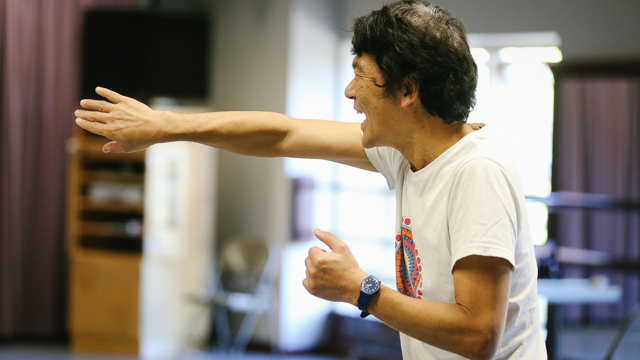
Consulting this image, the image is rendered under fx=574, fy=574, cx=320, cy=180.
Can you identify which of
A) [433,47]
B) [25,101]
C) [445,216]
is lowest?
[445,216]

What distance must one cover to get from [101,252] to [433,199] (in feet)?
13.0

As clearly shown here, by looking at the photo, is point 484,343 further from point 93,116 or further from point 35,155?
point 35,155

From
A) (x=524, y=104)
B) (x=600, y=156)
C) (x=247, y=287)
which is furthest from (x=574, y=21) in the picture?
(x=247, y=287)

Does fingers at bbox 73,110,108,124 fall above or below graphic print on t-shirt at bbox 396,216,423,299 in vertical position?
above

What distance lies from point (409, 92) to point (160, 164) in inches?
142

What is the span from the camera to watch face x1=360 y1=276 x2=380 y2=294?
1.08 m

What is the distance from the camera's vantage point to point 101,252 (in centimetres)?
456

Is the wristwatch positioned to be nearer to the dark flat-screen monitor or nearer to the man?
the man

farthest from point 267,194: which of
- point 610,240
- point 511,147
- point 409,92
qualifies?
point 409,92

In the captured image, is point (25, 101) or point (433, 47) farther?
point (25, 101)

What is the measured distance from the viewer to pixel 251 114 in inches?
56.9

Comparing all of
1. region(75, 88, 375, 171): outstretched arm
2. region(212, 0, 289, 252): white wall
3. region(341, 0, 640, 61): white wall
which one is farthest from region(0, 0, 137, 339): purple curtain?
region(75, 88, 375, 171): outstretched arm

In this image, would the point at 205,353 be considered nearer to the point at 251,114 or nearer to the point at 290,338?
the point at 290,338

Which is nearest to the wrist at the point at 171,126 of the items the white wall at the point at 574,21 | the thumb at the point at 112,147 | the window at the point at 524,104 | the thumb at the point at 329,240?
the thumb at the point at 112,147
